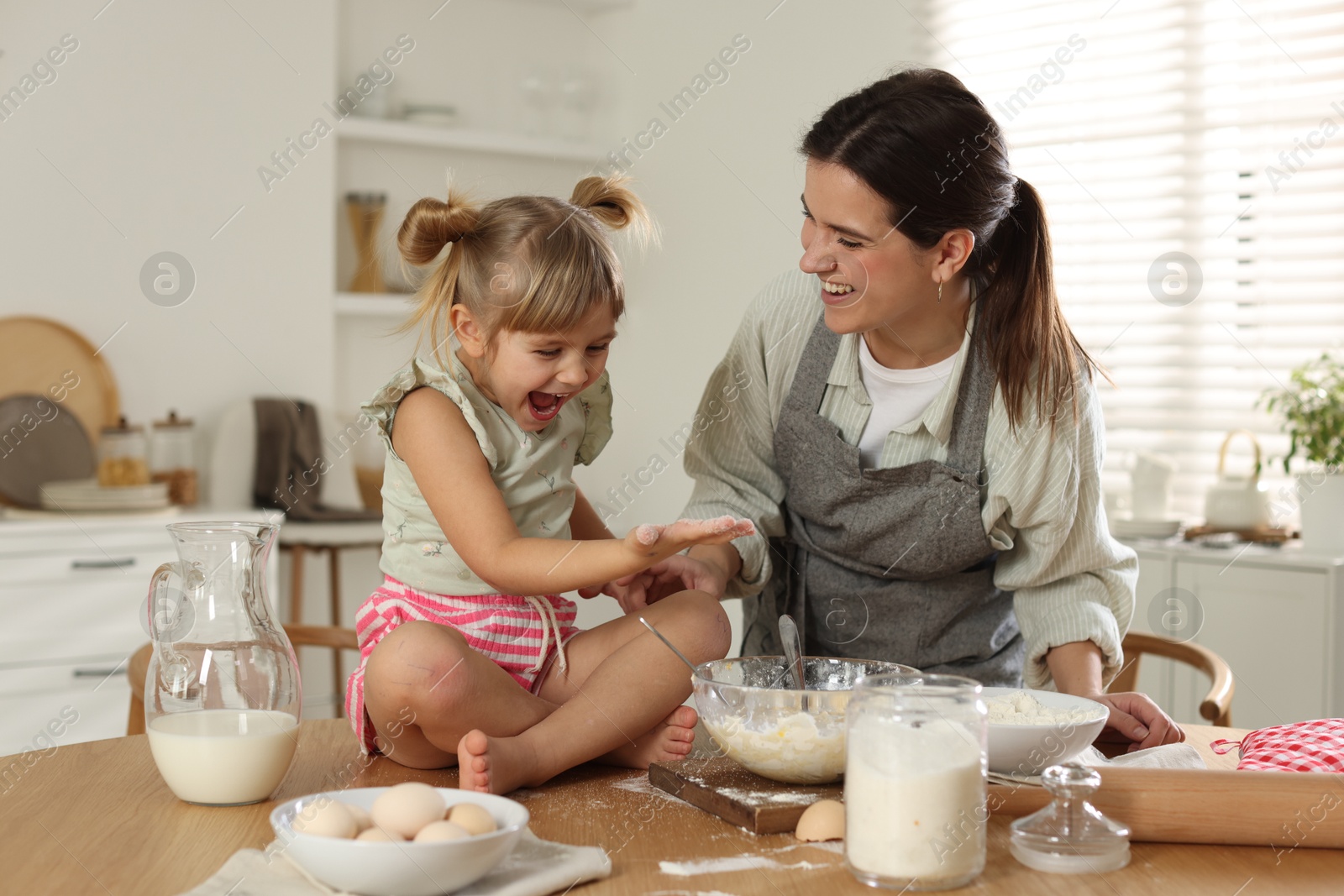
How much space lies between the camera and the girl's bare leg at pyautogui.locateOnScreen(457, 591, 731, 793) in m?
0.97

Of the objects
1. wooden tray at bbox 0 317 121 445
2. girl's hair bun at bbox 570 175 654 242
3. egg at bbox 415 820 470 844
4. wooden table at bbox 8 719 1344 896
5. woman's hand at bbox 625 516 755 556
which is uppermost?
girl's hair bun at bbox 570 175 654 242

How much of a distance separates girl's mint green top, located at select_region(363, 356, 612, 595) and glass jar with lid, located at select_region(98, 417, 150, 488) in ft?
6.70

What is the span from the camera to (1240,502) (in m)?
2.63

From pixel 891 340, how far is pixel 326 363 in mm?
2354

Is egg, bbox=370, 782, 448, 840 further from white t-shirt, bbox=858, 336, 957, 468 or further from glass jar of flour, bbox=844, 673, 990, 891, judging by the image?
white t-shirt, bbox=858, 336, 957, 468

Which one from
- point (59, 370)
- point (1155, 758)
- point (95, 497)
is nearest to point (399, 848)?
point (1155, 758)

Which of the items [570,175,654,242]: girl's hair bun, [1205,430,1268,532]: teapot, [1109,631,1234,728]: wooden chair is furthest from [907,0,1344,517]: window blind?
[570,175,654,242]: girl's hair bun

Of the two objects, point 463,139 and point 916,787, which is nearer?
point 916,787

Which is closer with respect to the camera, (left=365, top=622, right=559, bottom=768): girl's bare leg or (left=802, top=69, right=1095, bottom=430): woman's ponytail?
(left=365, top=622, right=559, bottom=768): girl's bare leg

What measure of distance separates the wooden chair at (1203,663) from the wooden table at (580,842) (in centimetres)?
61

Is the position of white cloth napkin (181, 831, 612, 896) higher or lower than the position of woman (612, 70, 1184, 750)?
lower

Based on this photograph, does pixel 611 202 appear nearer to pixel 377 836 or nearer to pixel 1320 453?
pixel 377 836

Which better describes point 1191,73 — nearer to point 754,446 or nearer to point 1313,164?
point 1313,164

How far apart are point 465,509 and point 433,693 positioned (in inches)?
7.6
